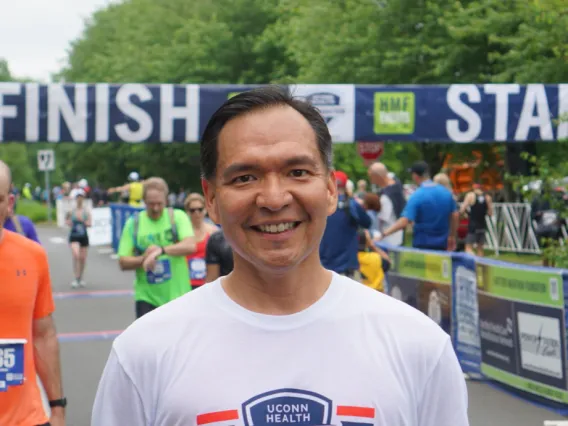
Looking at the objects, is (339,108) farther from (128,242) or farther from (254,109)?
(254,109)

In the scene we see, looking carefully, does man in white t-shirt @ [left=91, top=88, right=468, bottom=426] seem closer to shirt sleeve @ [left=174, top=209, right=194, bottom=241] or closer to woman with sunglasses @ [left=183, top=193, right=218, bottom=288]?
shirt sleeve @ [left=174, top=209, right=194, bottom=241]

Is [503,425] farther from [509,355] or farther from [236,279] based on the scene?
[236,279]

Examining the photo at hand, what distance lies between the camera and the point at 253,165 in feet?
7.47

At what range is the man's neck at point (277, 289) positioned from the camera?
2.32m

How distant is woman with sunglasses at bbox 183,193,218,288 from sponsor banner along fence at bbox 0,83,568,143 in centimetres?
384

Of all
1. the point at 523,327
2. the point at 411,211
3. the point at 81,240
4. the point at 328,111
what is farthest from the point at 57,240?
the point at 523,327

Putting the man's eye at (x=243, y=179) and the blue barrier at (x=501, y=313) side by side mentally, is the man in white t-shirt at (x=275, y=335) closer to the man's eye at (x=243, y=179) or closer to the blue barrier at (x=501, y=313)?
the man's eye at (x=243, y=179)

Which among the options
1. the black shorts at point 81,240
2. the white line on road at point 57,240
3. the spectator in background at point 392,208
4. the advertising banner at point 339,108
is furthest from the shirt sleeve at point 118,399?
the white line on road at point 57,240

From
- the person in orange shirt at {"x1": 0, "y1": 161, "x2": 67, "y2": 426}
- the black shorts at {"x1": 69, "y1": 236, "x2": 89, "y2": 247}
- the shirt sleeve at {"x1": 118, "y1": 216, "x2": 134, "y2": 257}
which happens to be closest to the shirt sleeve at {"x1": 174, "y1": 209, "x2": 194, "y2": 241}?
the shirt sleeve at {"x1": 118, "y1": 216, "x2": 134, "y2": 257}

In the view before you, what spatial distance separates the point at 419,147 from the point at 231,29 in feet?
52.2

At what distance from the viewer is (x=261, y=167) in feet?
7.47

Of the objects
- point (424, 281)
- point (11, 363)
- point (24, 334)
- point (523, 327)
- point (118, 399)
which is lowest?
point (523, 327)

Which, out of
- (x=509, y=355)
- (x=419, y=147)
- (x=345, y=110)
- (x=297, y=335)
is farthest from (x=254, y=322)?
(x=419, y=147)

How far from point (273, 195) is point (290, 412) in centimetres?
45
